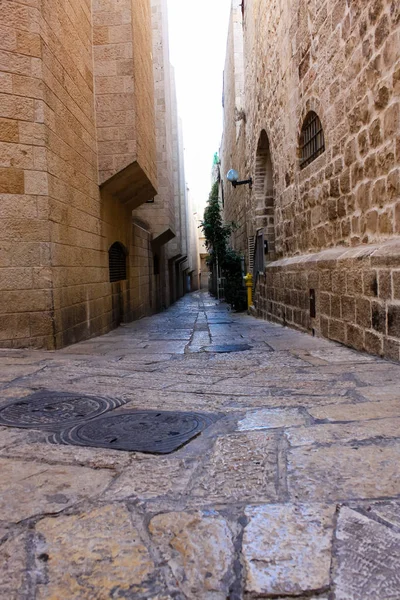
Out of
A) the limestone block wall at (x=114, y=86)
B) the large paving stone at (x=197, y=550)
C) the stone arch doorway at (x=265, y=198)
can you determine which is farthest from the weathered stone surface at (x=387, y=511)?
the stone arch doorway at (x=265, y=198)

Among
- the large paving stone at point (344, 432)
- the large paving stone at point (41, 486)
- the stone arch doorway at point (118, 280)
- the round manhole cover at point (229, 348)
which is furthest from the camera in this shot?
the stone arch doorway at point (118, 280)

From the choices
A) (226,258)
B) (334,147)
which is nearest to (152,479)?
(334,147)

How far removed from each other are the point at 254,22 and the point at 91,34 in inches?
186

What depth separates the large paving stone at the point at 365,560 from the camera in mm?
1061

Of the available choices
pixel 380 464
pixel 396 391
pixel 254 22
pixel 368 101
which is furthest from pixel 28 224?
pixel 254 22

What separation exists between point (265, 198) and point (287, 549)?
940cm

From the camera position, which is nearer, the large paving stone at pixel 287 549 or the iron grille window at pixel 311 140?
the large paving stone at pixel 287 549

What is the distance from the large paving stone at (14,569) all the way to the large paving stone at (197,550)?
329 mm

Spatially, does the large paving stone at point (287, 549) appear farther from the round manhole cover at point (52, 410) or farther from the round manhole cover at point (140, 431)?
the round manhole cover at point (52, 410)

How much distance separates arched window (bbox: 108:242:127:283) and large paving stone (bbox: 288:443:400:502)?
22.2 feet

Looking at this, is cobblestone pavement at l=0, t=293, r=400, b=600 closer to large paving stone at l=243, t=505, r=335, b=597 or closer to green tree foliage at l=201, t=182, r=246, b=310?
large paving stone at l=243, t=505, r=335, b=597

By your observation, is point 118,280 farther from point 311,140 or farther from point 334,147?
point 334,147

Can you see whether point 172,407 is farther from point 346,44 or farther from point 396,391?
point 346,44

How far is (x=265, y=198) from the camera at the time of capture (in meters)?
10.1
